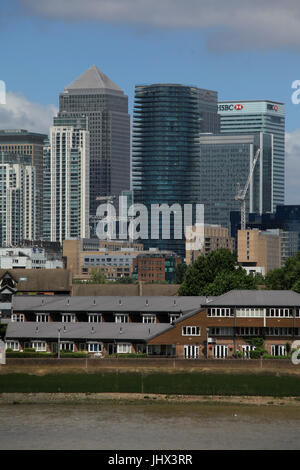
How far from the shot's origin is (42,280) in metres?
164

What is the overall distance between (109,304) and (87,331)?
1137cm

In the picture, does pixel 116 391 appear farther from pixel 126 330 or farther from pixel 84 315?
pixel 84 315

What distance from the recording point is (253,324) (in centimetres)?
12512

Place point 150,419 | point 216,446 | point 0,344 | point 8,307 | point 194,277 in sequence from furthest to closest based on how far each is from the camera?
point 194,277 → point 8,307 → point 0,344 → point 150,419 → point 216,446

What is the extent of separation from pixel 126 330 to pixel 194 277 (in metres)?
46.1

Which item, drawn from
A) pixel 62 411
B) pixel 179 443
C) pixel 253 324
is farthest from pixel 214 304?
pixel 179 443

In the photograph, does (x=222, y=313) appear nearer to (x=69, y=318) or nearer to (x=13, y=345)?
(x=69, y=318)

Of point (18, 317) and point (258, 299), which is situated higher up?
point (258, 299)

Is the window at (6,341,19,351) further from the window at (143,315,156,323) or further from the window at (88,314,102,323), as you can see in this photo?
the window at (143,315,156,323)

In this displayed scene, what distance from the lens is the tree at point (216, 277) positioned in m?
153

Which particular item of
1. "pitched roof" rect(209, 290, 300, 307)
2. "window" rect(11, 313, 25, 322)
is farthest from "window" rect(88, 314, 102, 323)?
"pitched roof" rect(209, 290, 300, 307)

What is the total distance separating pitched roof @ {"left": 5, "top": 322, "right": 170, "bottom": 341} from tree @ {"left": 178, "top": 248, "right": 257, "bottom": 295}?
2579 centimetres

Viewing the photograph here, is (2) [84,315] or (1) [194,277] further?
(1) [194,277]

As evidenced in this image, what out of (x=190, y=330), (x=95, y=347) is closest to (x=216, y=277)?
(x=190, y=330)
